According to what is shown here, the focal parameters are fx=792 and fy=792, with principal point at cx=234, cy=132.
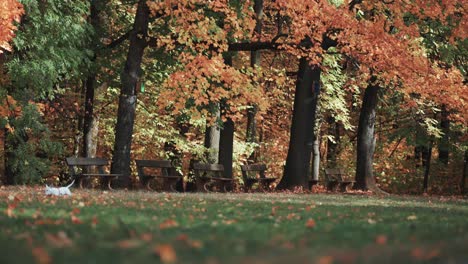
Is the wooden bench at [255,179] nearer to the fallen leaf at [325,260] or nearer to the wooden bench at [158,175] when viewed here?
the wooden bench at [158,175]

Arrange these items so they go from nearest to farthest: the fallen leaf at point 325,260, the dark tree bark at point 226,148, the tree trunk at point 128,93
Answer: the fallen leaf at point 325,260 → the tree trunk at point 128,93 → the dark tree bark at point 226,148

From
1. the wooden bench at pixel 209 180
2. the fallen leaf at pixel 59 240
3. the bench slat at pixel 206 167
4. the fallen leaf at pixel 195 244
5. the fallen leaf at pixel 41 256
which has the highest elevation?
the bench slat at pixel 206 167

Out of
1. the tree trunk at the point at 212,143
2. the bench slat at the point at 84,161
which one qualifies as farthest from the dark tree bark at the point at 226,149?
the bench slat at the point at 84,161

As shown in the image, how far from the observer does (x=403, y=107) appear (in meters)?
31.8

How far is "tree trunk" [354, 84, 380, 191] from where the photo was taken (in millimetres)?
28438

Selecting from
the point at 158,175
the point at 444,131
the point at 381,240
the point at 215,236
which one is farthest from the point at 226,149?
the point at 381,240

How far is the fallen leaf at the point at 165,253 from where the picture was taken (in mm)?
5583

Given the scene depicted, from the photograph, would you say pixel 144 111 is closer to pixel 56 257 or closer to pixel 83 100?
pixel 83 100

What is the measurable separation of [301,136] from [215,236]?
18.6 metres

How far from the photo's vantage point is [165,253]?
225 inches

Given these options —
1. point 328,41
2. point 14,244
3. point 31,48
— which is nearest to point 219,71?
point 328,41

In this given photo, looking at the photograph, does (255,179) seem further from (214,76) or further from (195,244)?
(195,244)

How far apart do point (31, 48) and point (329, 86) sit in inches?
505

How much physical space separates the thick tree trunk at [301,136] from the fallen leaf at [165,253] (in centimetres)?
2020
